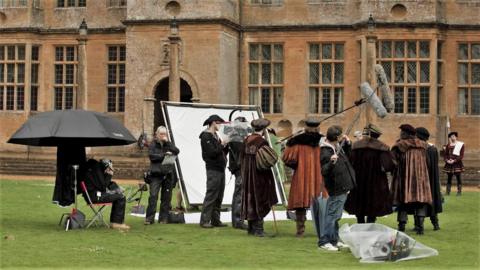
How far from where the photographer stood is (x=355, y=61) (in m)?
36.2

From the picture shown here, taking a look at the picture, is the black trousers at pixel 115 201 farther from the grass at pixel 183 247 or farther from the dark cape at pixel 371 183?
the dark cape at pixel 371 183

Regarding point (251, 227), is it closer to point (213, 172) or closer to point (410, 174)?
point (213, 172)

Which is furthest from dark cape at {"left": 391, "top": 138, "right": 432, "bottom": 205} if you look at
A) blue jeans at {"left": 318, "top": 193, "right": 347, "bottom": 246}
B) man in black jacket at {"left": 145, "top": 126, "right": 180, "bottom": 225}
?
man in black jacket at {"left": 145, "top": 126, "right": 180, "bottom": 225}

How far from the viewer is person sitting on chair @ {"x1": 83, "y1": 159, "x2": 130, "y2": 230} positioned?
1638cm

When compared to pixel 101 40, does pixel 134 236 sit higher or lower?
lower

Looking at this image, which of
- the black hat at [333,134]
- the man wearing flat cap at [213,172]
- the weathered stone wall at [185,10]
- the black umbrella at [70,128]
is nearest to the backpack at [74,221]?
the black umbrella at [70,128]

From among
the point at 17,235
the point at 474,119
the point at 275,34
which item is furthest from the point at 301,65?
the point at 17,235

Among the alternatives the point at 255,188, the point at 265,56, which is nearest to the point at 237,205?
the point at 255,188

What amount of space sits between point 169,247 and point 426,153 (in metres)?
5.21

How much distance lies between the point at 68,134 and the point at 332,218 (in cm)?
448

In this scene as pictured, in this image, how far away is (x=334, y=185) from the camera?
14.4m

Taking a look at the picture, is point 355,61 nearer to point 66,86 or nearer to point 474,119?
point 474,119

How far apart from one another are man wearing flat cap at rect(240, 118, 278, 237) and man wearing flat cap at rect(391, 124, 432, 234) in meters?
2.19

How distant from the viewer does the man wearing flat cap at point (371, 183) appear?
1552 centimetres
